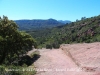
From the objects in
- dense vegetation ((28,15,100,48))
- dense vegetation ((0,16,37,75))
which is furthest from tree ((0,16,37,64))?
dense vegetation ((28,15,100,48))

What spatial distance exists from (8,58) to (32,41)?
13.1 ft

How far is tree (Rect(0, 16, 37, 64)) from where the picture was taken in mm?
25172

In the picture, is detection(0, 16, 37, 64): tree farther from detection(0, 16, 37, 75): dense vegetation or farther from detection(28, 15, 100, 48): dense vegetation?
detection(28, 15, 100, 48): dense vegetation

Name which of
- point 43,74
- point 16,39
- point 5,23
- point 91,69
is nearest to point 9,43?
point 16,39

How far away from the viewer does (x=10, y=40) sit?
82.0 feet

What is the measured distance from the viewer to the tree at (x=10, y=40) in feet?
82.6

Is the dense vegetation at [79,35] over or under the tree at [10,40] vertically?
under

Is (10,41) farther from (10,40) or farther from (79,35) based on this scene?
(79,35)

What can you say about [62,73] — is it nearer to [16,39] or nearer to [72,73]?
[72,73]

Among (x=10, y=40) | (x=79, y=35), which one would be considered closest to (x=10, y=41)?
(x=10, y=40)

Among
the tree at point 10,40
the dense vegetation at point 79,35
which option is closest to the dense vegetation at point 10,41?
the tree at point 10,40

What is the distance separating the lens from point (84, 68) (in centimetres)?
1588

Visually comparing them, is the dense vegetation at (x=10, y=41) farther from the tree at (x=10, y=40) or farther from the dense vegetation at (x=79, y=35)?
the dense vegetation at (x=79, y=35)

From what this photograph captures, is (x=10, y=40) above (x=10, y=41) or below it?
above
